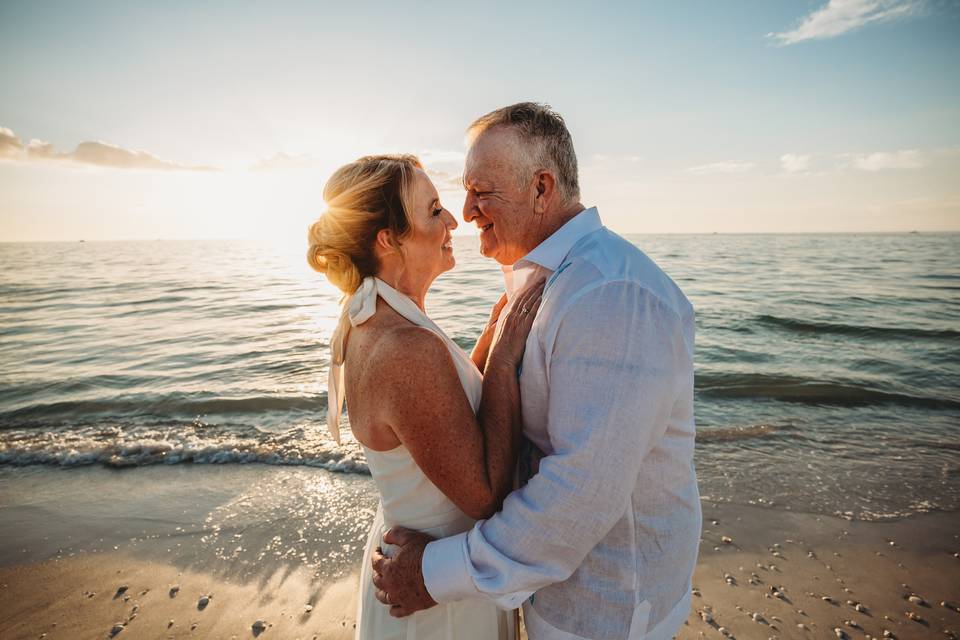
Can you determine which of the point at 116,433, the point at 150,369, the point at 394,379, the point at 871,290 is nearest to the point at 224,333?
the point at 150,369

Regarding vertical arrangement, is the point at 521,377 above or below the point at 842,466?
above

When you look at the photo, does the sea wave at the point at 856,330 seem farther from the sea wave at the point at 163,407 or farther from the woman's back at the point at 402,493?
the woman's back at the point at 402,493

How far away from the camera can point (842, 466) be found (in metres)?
6.45

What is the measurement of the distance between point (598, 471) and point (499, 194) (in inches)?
47.4

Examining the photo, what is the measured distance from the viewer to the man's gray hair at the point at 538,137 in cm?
199

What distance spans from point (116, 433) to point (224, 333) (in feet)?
25.3

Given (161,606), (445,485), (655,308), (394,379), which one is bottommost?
(161,606)

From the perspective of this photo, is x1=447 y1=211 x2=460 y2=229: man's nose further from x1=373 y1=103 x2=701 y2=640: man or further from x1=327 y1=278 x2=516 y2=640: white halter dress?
x1=327 y1=278 x2=516 y2=640: white halter dress

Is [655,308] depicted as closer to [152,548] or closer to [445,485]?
[445,485]

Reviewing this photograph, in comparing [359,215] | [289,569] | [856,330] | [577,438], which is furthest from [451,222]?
[856,330]

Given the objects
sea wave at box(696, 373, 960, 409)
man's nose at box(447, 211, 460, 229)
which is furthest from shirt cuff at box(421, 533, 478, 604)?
sea wave at box(696, 373, 960, 409)

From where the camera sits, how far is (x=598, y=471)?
1.50 m

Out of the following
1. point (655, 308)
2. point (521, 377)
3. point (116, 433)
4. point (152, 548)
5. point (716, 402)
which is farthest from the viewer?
point (716, 402)

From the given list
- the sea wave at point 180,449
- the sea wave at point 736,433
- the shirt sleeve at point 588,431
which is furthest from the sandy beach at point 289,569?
the shirt sleeve at point 588,431
